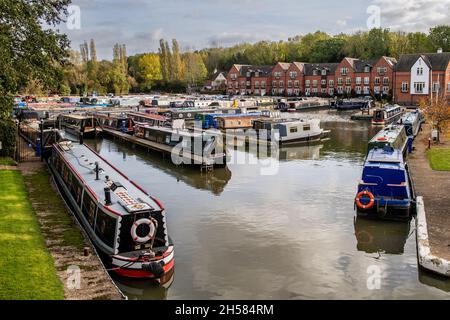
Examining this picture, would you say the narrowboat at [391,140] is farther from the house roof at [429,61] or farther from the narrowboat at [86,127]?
the house roof at [429,61]

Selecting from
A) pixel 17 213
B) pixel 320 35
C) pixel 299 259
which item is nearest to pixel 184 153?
pixel 17 213

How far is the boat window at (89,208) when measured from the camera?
16.8m

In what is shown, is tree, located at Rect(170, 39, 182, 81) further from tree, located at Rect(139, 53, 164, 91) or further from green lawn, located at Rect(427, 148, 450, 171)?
green lawn, located at Rect(427, 148, 450, 171)

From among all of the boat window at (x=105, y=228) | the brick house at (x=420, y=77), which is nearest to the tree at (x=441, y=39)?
the brick house at (x=420, y=77)

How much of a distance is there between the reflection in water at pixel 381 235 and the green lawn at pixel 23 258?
1079 centimetres

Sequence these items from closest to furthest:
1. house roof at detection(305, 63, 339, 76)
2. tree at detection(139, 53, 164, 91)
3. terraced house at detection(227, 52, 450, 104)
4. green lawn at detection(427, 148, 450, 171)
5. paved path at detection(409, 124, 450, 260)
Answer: paved path at detection(409, 124, 450, 260) < green lawn at detection(427, 148, 450, 171) < terraced house at detection(227, 52, 450, 104) < house roof at detection(305, 63, 339, 76) < tree at detection(139, 53, 164, 91)

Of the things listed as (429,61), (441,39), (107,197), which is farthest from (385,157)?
(441,39)

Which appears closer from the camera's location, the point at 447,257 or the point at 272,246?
the point at 447,257

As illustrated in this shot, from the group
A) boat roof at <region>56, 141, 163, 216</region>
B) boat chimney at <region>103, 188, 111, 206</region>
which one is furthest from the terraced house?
boat chimney at <region>103, 188, 111, 206</region>

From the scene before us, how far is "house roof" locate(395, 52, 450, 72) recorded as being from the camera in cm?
7684

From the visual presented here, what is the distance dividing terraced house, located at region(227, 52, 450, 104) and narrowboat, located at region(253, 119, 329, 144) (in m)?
23.7

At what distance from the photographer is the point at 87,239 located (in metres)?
16.2

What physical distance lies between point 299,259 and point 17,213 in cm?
1078
